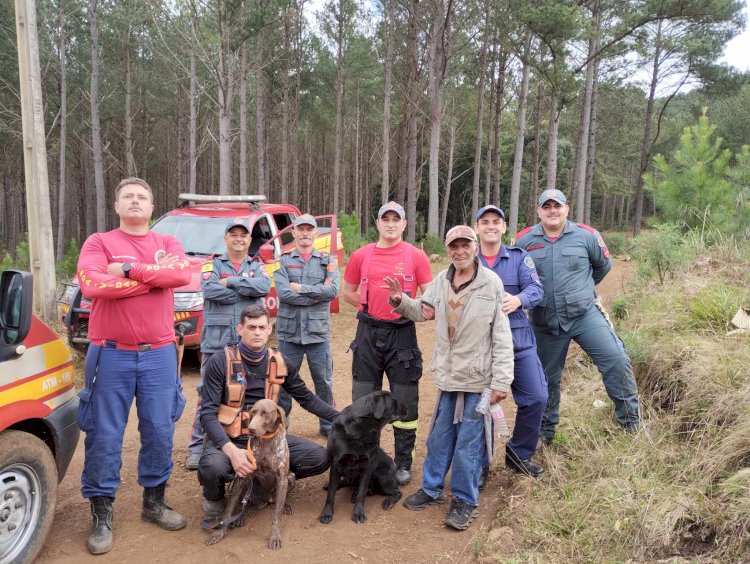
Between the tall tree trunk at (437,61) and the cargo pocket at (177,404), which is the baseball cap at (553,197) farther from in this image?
the tall tree trunk at (437,61)

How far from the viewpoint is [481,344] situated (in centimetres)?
337

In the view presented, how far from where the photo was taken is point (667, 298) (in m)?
5.78

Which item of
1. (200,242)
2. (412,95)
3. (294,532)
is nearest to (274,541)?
(294,532)

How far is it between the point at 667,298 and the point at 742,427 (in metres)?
2.82

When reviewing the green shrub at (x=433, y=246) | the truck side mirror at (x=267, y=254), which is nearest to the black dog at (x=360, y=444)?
the truck side mirror at (x=267, y=254)

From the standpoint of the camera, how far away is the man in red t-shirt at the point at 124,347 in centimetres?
309

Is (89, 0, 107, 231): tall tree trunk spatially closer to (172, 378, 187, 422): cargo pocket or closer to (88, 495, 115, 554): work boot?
(172, 378, 187, 422): cargo pocket

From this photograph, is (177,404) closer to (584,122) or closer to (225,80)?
(225,80)

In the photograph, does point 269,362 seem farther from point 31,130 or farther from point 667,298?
point 31,130

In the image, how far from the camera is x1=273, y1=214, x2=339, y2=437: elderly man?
4.58 metres

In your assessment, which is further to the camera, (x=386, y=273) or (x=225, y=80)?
(x=225, y=80)

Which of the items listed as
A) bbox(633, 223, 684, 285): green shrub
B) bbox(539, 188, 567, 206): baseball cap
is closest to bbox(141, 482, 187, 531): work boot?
bbox(539, 188, 567, 206): baseball cap

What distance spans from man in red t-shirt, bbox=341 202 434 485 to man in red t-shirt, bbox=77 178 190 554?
132cm

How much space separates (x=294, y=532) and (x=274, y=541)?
7.4 inches
